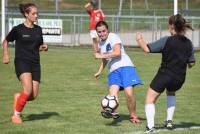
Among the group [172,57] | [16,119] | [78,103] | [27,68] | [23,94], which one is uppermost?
[172,57]

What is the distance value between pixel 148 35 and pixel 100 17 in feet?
30.1

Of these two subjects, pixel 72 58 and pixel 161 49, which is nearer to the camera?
pixel 161 49

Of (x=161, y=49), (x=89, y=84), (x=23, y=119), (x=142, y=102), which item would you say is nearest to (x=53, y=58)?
(x=89, y=84)

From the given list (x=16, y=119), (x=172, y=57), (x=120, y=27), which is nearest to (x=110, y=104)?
(x=172, y=57)

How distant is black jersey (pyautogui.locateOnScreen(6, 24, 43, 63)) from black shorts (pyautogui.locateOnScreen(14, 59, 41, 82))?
0.07 m

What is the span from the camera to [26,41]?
10.7m

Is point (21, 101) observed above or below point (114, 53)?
below

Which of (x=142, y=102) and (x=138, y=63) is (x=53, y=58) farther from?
(x=142, y=102)

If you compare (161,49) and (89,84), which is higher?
(161,49)

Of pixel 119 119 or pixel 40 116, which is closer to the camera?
pixel 119 119

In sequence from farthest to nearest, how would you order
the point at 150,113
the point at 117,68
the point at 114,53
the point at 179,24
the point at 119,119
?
the point at 119,119, the point at 117,68, the point at 114,53, the point at 150,113, the point at 179,24

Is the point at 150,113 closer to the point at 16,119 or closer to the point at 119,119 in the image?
the point at 119,119

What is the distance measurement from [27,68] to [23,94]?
1.41 ft

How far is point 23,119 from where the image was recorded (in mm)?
11109
